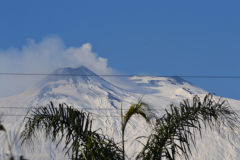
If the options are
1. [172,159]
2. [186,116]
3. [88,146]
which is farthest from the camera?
[186,116]

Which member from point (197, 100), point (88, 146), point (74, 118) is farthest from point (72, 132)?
point (197, 100)

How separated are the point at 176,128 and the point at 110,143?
3.13ft

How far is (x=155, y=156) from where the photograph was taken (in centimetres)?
788

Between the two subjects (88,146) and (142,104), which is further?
(142,104)

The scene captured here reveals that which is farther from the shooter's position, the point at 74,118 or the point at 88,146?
the point at 74,118

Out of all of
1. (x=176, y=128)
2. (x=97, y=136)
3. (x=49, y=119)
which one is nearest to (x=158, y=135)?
(x=176, y=128)

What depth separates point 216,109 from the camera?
322 inches

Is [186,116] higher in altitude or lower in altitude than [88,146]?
higher

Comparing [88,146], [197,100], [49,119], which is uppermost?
[197,100]

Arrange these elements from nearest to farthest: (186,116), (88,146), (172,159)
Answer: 1. (88,146)
2. (172,159)
3. (186,116)

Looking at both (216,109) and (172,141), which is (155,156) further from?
(216,109)

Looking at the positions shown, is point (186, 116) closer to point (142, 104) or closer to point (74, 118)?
point (142, 104)

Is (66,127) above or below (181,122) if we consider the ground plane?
below

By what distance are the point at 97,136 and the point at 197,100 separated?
57.6 inches
